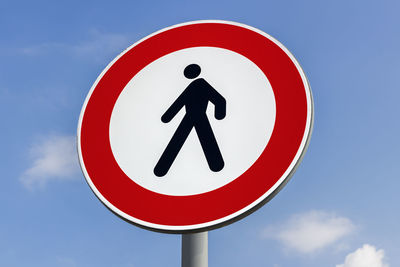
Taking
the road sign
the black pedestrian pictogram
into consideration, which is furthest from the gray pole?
the black pedestrian pictogram

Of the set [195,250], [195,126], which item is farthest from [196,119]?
[195,250]

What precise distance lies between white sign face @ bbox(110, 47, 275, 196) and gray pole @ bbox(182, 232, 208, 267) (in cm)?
10

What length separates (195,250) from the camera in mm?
1123

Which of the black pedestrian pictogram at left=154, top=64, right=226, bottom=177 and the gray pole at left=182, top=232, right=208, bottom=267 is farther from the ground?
the black pedestrian pictogram at left=154, top=64, right=226, bottom=177

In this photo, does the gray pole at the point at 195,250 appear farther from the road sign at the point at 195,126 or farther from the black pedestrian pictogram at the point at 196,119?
the black pedestrian pictogram at the point at 196,119

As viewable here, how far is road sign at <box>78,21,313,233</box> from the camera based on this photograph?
1.14m

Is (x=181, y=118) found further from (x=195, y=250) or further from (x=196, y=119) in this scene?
(x=195, y=250)

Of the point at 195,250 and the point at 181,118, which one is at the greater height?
the point at 181,118

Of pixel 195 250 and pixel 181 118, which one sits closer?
pixel 195 250

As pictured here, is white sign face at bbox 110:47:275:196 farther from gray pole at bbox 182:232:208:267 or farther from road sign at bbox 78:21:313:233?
gray pole at bbox 182:232:208:267

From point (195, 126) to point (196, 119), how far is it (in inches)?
0.9

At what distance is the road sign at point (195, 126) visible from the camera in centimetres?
114

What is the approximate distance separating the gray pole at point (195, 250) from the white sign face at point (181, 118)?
4.1 inches

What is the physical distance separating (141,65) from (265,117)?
477 mm
